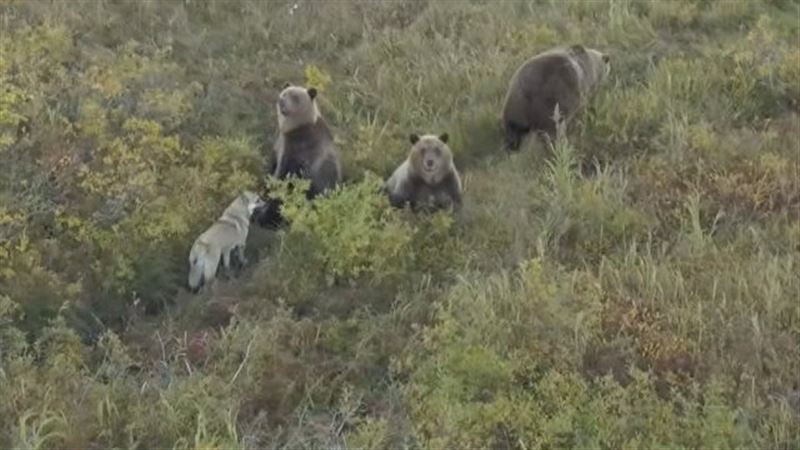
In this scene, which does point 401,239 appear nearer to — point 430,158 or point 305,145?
point 430,158

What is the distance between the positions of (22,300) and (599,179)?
11.6 ft

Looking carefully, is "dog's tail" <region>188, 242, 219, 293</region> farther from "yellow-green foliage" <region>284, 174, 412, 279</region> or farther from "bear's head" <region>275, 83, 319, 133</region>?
"bear's head" <region>275, 83, 319, 133</region>

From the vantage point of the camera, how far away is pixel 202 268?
7.43m

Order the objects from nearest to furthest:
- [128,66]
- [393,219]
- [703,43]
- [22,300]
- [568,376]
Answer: [568,376] → [22,300] → [393,219] → [128,66] → [703,43]

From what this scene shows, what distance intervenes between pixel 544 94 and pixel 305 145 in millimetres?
1780

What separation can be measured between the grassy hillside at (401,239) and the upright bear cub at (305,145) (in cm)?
22

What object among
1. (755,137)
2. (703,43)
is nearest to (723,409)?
(755,137)

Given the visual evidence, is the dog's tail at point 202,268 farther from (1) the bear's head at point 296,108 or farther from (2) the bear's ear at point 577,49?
(2) the bear's ear at point 577,49

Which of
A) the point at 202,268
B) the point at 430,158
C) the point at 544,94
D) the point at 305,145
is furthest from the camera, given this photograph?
the point at 544,94

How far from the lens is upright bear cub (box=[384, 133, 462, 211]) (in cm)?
805

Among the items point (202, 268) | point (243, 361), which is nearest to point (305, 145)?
point (202, 268)

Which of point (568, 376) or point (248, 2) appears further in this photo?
point (248, 2)

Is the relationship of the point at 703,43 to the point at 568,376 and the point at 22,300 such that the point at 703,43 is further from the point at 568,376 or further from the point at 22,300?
the point at 22,300

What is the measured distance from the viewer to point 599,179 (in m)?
7.90
